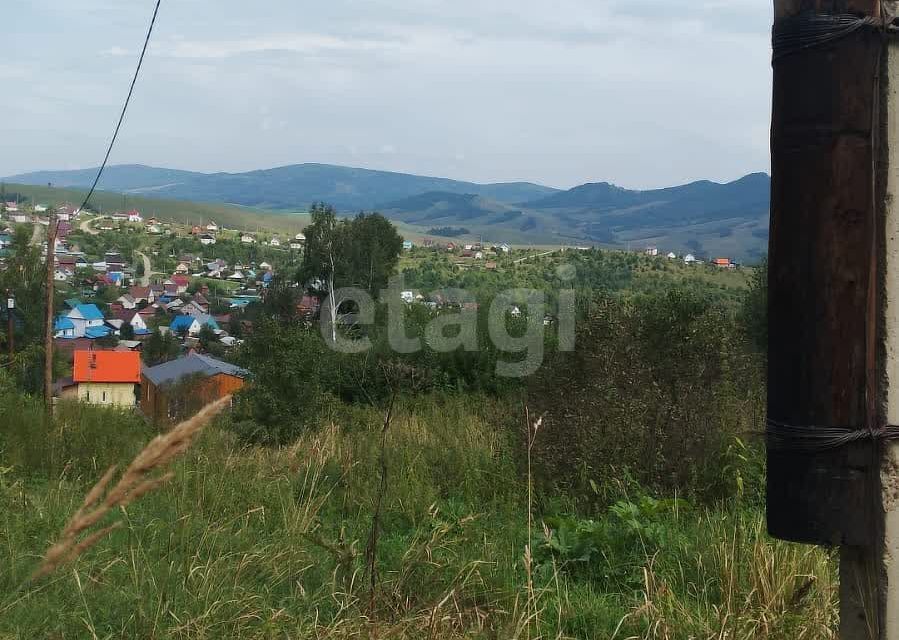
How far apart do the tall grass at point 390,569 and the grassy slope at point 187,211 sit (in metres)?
114

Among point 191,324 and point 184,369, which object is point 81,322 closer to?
point 191,324

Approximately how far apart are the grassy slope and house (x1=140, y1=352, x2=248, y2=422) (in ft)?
289

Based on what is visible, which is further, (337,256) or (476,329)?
(337,256)

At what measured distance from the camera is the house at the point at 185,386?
1248 cm

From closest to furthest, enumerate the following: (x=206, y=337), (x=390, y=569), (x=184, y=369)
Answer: (x=390, y=569) < (x=184, y=369) < (x=206, y=337)

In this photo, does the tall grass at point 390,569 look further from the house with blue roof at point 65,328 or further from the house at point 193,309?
the house at point 193,309

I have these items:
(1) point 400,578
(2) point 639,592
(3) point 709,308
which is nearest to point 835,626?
(2) point 639,592

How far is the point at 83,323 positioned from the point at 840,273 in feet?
137

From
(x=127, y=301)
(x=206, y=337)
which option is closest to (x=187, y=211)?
(x=127, y=301)

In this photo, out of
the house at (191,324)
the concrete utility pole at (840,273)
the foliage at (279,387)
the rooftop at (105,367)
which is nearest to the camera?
the concrete utility pole at (840,273)

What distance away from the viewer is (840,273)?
2082 millimetres

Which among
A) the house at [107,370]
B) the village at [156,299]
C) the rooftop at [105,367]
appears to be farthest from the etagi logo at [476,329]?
the rooftop at [105,367]

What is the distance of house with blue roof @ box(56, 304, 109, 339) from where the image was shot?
39.7m

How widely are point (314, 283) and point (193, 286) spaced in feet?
57.6
